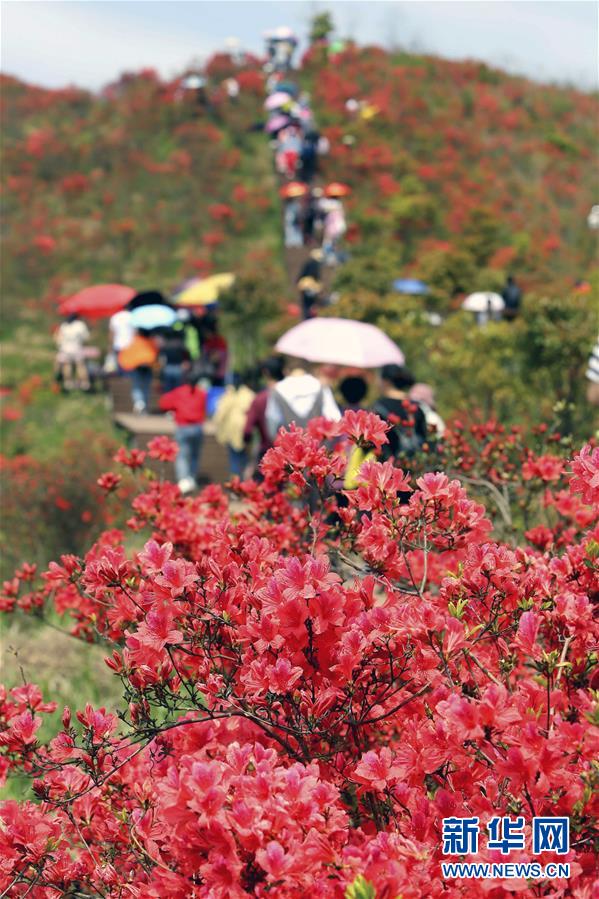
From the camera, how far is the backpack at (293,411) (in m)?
5.22

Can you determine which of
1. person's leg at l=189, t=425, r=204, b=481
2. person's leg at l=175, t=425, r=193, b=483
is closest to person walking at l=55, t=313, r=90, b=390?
person's leg at l=175, t=425, r=193, b=483

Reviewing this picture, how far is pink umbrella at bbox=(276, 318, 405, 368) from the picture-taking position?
20.3ft

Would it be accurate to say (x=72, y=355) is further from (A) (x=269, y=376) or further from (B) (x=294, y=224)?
(A) (x=269, y=376)

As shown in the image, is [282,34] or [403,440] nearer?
[403,440]

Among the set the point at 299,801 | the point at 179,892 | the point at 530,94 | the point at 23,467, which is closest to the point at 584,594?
the point at 299,801

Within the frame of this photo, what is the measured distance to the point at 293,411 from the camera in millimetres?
5285

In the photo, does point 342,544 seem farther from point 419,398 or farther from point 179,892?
point 419,398

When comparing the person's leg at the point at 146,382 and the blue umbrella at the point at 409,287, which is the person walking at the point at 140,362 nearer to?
the person's leg at the point at 146,382

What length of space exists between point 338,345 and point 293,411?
3.79ft

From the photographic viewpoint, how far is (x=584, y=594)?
94.9 inches

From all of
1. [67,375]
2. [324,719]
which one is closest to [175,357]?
[67,375]

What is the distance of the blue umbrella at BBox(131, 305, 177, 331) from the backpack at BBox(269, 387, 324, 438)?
6.41 meters

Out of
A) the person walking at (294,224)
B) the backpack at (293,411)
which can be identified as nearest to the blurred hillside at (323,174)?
the person walking at (294,224)

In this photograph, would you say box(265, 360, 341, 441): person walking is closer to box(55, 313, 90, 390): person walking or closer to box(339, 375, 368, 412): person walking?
box(339, 375, 368, 412): person walking
